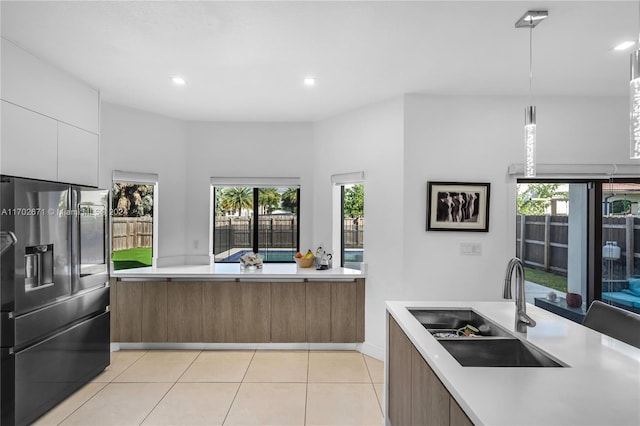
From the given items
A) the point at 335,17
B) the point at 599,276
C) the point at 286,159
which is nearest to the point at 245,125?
the point at 286,159

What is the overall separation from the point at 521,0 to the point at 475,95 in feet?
5.33

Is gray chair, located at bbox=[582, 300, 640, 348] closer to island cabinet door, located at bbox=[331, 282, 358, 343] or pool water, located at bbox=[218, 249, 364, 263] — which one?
island cabinet door, located at bbox=[331, 282, 358, 343]

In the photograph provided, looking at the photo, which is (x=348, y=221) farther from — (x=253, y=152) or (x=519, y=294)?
(x=519, y=294)

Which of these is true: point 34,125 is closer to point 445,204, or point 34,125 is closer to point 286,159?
point 286,159

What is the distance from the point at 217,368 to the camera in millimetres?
3441

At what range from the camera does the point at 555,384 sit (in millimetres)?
1276

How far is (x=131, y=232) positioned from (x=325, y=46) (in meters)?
3.17

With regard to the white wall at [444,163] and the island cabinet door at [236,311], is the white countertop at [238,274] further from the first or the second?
the white wall at [444,163]

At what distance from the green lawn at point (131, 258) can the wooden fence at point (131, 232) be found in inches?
1.9

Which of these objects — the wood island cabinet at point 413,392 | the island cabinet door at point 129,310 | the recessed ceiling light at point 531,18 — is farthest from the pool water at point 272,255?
the recessed ceiling light at point 531,18

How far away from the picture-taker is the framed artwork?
11.3 feet

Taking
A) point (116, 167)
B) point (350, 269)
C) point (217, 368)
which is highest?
point (116, 167)

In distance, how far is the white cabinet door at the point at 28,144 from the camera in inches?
94.7

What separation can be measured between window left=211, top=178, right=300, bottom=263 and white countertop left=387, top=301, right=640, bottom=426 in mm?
2927
